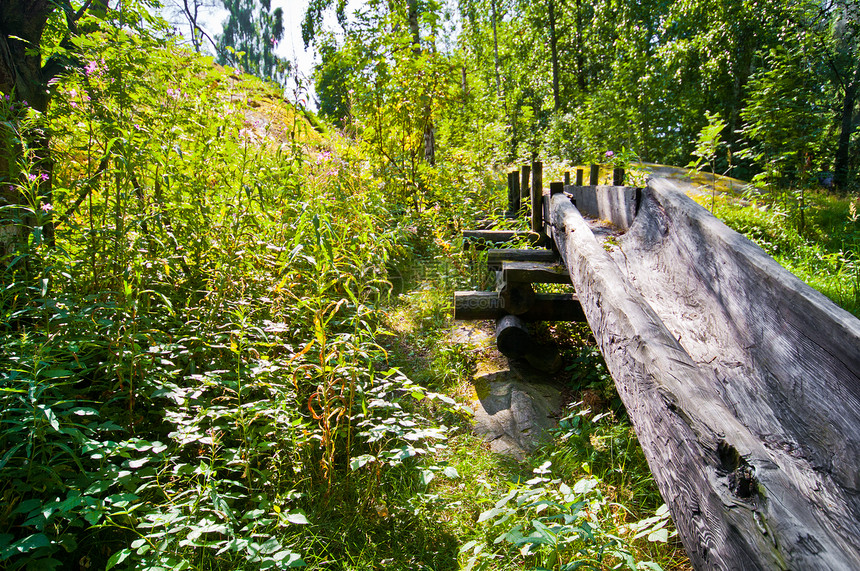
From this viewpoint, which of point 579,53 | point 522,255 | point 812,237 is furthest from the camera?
point 579,53

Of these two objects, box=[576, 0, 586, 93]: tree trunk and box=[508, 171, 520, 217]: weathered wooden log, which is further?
box=[576, 0, 586, 93]: tree trunk

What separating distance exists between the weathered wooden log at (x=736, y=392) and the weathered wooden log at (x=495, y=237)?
2.49 metres

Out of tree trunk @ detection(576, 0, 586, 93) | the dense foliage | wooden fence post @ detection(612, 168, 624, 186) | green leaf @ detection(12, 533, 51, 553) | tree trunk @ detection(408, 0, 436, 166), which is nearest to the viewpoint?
green leaf @ detection(12, 533, 51, 553)

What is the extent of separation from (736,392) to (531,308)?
1.73 meters

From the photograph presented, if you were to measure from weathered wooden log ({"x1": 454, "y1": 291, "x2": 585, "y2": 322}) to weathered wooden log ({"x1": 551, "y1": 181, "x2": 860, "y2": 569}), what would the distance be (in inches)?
30.0

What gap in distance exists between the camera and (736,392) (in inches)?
78.4

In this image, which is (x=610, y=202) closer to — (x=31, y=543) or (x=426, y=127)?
(x=426, y=127)

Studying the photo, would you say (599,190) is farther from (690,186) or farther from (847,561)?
(690,186)

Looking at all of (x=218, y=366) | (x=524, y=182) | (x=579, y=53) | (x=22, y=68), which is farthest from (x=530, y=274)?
(x=579, y=53)

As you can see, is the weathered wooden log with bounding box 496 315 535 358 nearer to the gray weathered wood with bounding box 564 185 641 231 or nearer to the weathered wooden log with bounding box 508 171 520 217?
the gray weathered wood with bounding box 564 185 641 231

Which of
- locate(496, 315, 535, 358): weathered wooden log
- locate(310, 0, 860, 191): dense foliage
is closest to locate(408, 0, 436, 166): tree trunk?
locate(310, 0, 860, 191): dense foliage

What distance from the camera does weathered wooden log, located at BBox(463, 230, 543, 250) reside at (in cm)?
536

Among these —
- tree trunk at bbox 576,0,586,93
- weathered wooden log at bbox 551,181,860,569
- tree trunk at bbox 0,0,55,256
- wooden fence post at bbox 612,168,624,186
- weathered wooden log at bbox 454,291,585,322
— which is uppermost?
tree trunk at bbox 576,0,586,93

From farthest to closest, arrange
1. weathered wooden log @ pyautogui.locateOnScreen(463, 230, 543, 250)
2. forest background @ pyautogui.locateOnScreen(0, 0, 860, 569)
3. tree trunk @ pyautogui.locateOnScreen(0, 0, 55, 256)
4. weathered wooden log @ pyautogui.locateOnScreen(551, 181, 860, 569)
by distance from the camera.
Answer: weathered wooden log @ pyautogui.locateOnScreen(463, 230, 543, 250) < tree trunk @ pyautogui.locateOnScreen(0, 0, 55, 256) < forest background @ pyautogui.locateOnScreen(0, 0, 860, 569) < weathered wooden log @ pyautogui.locateOnScreen(551, 181, 860, 569)
